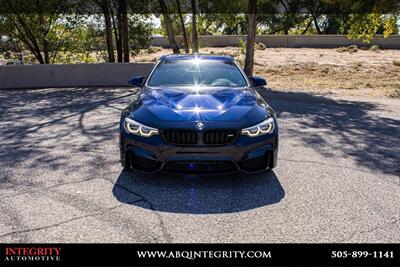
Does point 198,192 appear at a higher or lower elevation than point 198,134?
lower

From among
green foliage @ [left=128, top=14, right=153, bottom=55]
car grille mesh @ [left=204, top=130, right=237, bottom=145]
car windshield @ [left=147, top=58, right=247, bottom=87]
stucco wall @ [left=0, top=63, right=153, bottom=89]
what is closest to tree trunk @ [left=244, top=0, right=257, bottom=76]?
stucco wall @ [left=0, top=63, right=153, bottom=89]

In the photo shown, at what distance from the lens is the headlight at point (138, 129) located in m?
4.12

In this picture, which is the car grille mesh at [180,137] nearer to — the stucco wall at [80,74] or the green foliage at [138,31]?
the stucco wall at [80,74]

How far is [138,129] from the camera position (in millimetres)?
4199

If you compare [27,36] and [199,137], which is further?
[27,36]

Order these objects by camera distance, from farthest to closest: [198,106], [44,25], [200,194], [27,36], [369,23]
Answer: [27,36] → [44,25] → [369,23] → [198,106] → [200,194]

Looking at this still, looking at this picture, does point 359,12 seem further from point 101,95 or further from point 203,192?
point 203,192

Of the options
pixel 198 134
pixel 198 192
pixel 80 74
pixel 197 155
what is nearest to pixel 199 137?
pixel 198 134

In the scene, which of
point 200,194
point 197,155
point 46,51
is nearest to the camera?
point 197,155

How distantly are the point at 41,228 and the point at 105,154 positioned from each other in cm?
232

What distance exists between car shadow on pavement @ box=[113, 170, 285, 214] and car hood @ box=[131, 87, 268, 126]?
72 centimetres

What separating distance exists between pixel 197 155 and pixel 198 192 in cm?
50

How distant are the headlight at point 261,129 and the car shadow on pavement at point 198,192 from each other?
0.69m

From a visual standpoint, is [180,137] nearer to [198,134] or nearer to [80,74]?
[198,134]
